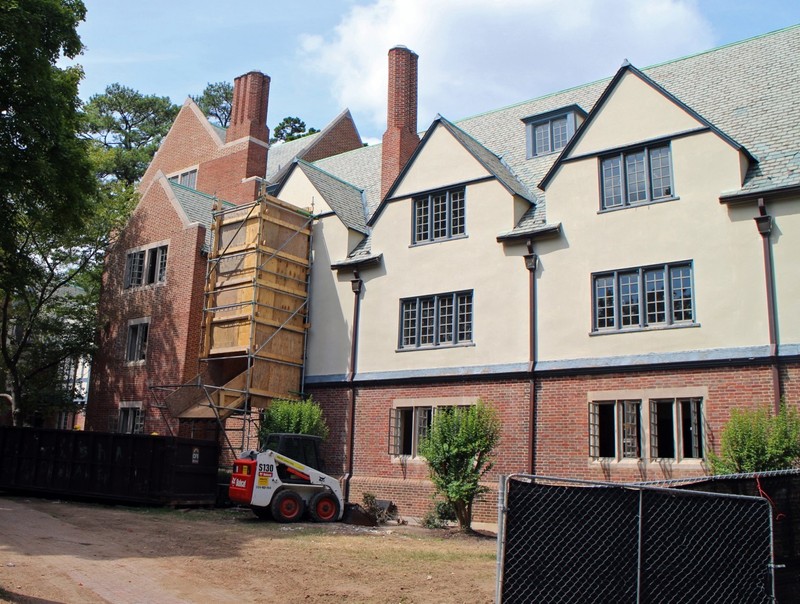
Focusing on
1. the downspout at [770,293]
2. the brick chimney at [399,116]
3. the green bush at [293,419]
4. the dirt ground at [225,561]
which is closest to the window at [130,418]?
the green bush at [293,419]

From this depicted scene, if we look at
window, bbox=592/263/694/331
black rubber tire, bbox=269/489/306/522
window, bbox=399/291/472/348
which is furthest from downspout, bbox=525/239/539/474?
black rubber tire, bbox=269/489/306/522

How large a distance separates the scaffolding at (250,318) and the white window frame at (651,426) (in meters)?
10.3

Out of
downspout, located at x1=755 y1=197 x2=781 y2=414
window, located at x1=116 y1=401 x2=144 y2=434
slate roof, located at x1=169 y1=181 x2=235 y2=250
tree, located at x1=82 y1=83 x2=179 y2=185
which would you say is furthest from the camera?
tree, located at x1=82 y1=83 x2=179 y2=185

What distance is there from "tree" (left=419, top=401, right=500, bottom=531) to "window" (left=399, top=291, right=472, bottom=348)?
354cm

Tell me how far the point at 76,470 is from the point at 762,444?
1781 centimetres

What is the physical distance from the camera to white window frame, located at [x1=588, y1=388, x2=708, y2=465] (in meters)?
17.6

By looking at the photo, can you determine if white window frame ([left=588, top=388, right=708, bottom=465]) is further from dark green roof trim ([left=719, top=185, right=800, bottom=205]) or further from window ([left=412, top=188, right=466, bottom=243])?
window ([left=412, top=188, right=466, bottom=243])

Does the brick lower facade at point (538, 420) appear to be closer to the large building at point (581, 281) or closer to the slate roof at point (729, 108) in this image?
the large building at point (581, 281)

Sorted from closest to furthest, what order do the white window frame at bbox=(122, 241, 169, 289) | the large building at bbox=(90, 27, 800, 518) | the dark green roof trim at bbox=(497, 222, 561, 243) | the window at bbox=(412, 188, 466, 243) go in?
the large building at bbox=(90, 27, 800, 518) → the dark green roof trim at bbox=(497, 222, 561, 243) → the window at bbox=(412, 188, 466, 243) → the white window frame at bbox=(122, 241, 169, 289)

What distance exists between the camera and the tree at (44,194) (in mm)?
21672

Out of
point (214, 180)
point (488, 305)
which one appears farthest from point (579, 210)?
point (214, 180)

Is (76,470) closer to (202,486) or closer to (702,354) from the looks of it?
(202,486)

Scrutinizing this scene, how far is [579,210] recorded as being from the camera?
20406mm

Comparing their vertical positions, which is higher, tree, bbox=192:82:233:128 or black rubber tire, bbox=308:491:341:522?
tree, bbox=192:82:233:128
